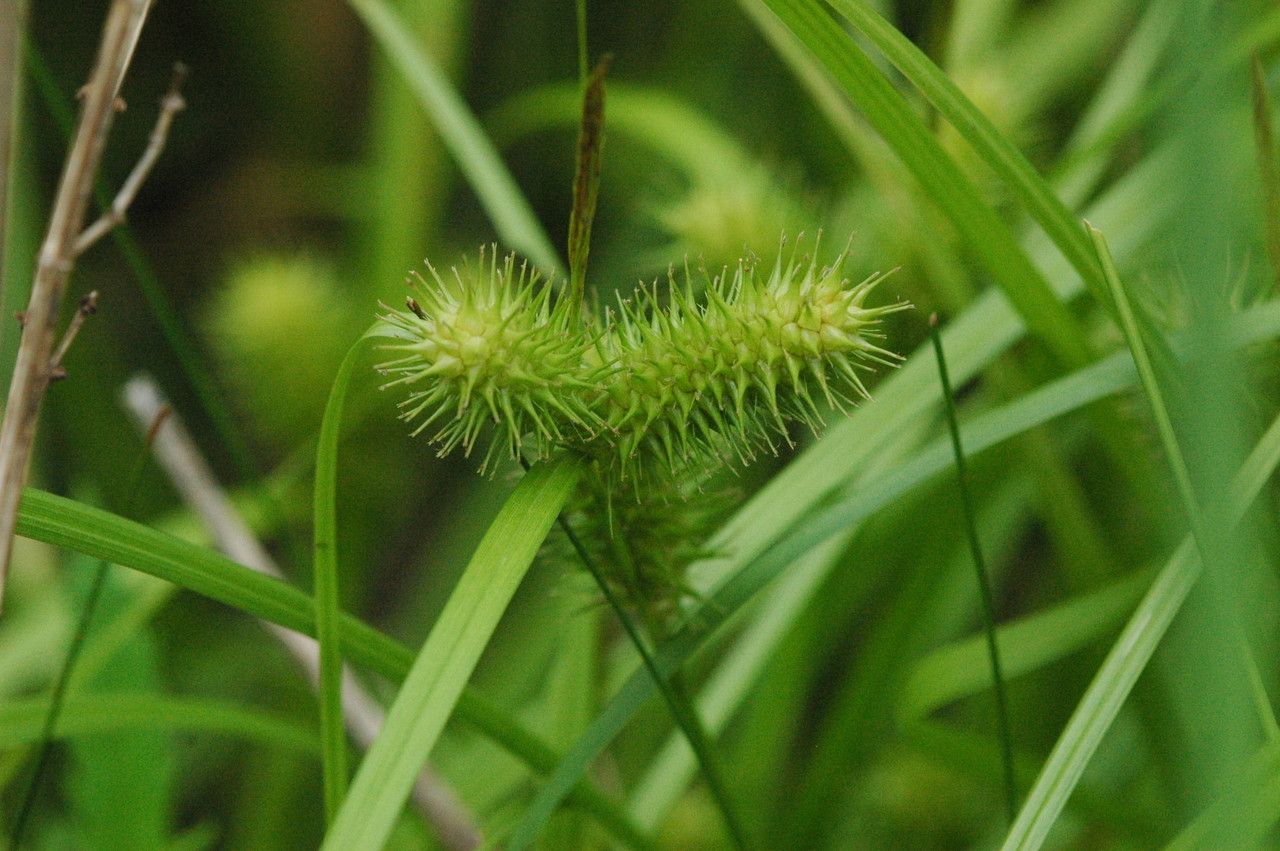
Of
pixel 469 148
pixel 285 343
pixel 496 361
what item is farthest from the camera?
pixel 285 343

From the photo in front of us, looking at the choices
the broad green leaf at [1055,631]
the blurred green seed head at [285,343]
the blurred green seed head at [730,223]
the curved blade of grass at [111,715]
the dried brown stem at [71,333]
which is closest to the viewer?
the dried brown stem at [71,333]

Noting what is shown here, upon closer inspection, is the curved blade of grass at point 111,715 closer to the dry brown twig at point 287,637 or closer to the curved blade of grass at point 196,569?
the dry brown twig at point 287,637

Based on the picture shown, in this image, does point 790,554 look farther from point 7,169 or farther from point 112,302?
point 112,302

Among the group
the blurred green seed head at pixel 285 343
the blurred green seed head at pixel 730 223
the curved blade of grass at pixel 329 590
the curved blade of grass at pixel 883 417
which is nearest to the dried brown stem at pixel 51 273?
the curved blade of grass at pixel 329 590

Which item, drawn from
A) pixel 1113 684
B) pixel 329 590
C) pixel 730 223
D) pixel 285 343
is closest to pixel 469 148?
pixel 730 223

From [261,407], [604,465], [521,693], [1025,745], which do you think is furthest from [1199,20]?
[261,407]

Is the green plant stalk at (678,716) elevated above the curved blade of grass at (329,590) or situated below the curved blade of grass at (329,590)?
below

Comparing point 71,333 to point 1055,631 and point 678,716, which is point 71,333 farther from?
point 1055,631
